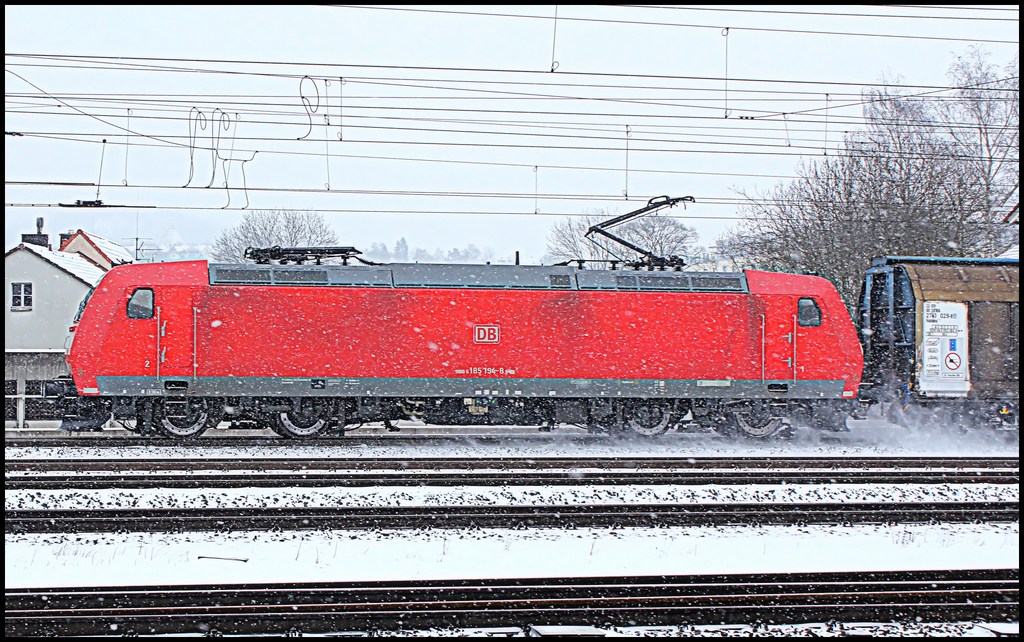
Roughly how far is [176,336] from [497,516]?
8.03 metres

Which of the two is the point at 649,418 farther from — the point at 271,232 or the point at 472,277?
the point at 271,232

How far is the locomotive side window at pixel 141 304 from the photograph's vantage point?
13719 mm

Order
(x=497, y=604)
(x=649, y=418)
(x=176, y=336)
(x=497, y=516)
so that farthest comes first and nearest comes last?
(x=649, y=418), (x=176, y=336), (x=497, y=516), (x=497, y=604)

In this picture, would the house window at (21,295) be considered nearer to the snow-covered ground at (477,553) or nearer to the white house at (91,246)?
the white house at (91,246)

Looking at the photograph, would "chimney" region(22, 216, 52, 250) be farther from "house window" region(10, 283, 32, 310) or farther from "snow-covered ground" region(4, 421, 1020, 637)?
"snow-covered ground" region(4, 421, 1020, 637)

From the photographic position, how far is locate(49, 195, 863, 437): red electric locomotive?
1372cm

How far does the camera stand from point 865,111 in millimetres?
26281

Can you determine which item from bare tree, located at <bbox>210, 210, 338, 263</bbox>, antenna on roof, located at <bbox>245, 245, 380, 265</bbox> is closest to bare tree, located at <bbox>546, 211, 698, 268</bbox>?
bare tree, located at <bbox>210, 210, 338, 263</bbox>

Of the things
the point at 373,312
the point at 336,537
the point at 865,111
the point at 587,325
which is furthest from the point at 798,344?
the point at 865,111

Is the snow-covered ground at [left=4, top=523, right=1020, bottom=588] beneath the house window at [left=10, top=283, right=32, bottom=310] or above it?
beneath

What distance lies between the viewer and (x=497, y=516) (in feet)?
28.3

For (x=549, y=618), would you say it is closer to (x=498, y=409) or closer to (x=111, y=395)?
(x=498, y=409)

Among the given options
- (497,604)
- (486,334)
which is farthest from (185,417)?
(497,604)

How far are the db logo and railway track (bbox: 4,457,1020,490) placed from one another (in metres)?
2.66
